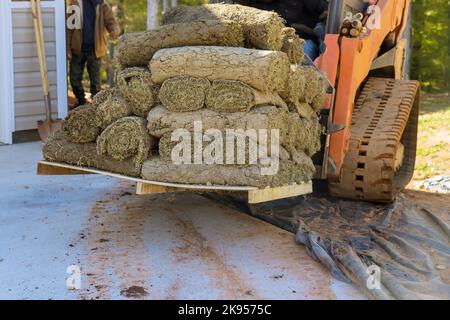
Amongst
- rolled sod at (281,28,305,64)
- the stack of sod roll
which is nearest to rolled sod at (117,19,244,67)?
the stack of sod roll

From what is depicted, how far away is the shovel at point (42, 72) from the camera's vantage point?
30.1 ft

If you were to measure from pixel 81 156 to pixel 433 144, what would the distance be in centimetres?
629

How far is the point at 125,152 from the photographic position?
5168 mm

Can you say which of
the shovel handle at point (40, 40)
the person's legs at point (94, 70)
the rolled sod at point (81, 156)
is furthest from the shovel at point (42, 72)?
the rolled sod at point (81, 156)

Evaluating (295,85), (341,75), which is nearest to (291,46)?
(295,85)

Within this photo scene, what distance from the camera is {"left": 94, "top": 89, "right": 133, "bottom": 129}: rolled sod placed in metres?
5.32

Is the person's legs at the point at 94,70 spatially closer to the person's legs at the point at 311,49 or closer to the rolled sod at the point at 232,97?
the person's legs at the point at 311,49

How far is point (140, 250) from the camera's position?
543cm

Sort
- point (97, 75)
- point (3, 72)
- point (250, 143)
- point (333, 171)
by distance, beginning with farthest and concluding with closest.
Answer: point (97, 75) < point (3, 72) < point (333, 171) < point (250, 143)

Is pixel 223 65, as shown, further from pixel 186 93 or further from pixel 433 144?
pixel 433 144

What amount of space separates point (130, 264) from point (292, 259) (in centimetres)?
119

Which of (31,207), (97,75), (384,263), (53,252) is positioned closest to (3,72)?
(97,75)

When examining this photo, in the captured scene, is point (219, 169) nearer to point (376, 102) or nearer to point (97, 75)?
point (376, 102)

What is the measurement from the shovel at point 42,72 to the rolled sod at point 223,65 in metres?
4.34
